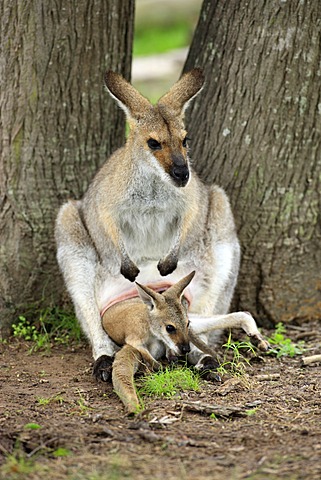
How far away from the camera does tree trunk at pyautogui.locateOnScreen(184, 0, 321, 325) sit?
6.22 m

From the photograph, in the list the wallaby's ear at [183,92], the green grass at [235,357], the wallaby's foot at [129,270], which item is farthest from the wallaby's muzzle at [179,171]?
the green grass at [235,357]

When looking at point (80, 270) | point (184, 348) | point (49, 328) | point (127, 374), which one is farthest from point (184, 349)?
point (49, 328)

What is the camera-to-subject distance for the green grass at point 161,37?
55.2 feet

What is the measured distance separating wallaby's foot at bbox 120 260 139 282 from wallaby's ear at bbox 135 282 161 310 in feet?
0.75

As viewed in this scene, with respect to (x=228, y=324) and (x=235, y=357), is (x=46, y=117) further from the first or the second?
(x=235, y=357)

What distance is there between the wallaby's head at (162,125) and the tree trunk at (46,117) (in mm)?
783

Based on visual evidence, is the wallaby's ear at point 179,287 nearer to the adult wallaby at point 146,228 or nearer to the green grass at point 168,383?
the adult wallaby at point 146,228

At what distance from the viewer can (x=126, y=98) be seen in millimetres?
5691

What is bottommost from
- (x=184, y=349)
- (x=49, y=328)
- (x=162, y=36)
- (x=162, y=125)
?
(x=162, y=36)

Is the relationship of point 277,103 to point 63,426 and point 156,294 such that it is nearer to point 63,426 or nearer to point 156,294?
point 156,294

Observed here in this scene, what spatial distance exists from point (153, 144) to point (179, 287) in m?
0.98

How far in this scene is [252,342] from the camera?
6059 millimetres

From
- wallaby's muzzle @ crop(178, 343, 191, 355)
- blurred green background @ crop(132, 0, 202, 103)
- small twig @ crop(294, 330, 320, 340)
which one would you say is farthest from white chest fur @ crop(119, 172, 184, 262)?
blurred green background @ crop(132, 0, 202, 103)

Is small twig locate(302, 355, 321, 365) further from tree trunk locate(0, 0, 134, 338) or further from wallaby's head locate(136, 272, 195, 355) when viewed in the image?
tree trunk locate(0, 0, 134, 338)
